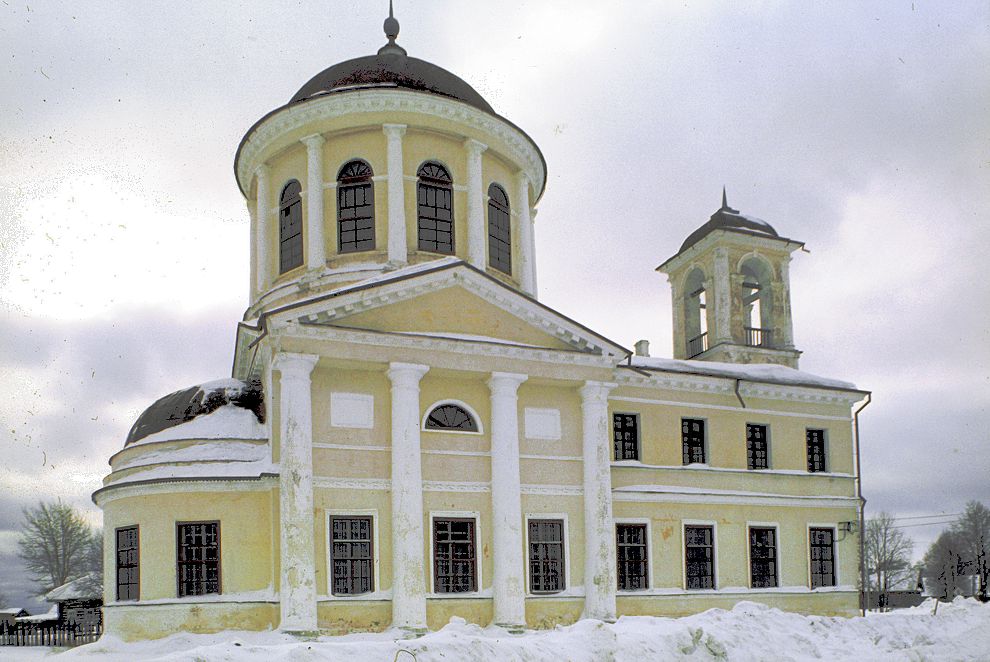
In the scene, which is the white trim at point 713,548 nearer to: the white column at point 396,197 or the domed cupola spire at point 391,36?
the white column at point 396,197

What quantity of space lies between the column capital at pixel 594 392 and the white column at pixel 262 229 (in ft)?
29.3

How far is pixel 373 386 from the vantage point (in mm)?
19422

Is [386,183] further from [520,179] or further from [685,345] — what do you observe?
[685,345]

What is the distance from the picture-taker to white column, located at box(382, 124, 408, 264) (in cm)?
2255

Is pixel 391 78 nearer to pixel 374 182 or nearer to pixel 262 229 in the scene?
pixel 374 182

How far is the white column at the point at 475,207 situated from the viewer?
23.4 metres

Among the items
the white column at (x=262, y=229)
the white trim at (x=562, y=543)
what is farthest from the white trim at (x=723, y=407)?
the white column at (x=262, y=229)

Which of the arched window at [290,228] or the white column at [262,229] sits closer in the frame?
the arched window at [290,228]

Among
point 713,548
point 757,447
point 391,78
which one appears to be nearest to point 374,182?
point 391,78

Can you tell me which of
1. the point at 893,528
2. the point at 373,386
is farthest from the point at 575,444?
the point at 893,528

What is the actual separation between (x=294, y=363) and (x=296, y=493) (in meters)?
2.50

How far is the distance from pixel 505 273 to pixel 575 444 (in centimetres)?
572

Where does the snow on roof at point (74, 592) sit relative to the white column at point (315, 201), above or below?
below

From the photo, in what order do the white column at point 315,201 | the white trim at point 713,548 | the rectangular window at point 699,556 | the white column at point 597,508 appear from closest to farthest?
the white column at point 597,508 → the white trim at point 713,548 → the rectangular window at point 699,556 → the white column at point 315,201
